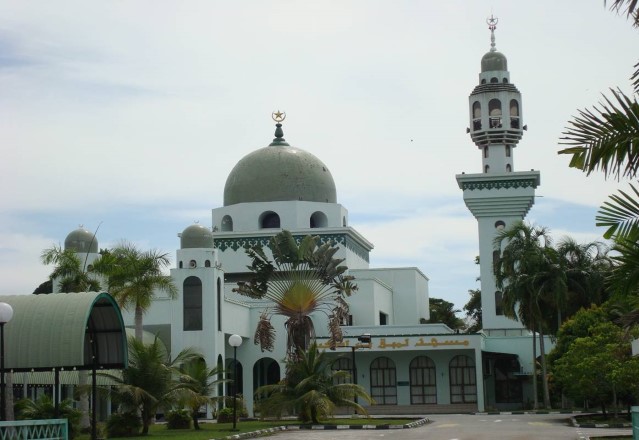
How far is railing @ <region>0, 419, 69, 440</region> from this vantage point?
17.8 meters

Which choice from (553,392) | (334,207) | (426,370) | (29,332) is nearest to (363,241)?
(334,207)

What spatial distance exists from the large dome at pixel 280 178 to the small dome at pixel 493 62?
10.9m

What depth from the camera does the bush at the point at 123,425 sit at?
29859 millimetres

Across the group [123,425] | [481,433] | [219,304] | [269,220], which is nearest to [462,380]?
[219,304]

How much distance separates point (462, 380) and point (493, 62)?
1890 cm

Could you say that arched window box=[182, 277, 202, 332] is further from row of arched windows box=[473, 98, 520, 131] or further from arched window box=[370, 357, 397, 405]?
row of arched windows box=[473, 98, 520, 131]

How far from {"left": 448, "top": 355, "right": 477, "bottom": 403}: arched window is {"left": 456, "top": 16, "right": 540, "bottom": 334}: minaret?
5.38 metres

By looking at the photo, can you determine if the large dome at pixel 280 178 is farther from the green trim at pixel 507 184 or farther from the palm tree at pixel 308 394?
the palm tree at pixel 308 394

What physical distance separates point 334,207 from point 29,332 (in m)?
36.6

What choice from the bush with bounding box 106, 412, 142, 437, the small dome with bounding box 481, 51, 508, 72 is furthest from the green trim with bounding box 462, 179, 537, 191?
the bush with bounding box 106, 412, 142, 437

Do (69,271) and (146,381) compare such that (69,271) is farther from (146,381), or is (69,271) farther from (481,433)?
(481,433)

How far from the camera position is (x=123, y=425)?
1177 inches

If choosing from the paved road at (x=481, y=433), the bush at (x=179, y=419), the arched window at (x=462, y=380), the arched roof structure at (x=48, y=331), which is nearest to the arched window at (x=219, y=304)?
the arched window at (x=462, y=380)

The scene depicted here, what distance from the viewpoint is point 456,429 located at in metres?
30.9
